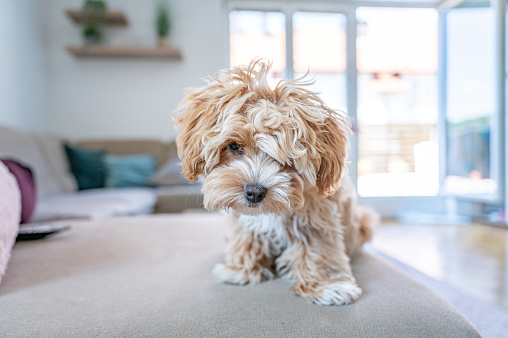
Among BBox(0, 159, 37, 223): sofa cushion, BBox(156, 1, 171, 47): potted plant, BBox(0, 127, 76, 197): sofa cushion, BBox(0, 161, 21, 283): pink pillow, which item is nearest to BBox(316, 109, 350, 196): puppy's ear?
BBox(0, 161, 21, 283): pink pillow

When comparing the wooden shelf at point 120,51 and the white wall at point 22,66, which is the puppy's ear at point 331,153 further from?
the wooden shelf at point 120,51

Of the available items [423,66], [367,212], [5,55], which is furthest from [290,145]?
[423,66]

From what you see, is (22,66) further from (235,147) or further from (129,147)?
(235,147)

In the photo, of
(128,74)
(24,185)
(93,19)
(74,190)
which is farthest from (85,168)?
(24,185)

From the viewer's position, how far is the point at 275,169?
0.90 m

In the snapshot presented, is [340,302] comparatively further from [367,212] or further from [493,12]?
[493,12]

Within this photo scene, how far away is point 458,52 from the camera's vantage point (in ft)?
16.2

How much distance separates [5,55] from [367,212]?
3.90 meters

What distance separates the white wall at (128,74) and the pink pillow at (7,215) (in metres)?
3.55

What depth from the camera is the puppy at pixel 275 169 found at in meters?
0.89

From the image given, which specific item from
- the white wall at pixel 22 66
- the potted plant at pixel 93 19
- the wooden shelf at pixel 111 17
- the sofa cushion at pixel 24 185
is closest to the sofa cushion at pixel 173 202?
the sofa cushion at pixel 24 185

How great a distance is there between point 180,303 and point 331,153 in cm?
53

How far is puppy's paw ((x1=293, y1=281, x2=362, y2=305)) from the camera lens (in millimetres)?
929

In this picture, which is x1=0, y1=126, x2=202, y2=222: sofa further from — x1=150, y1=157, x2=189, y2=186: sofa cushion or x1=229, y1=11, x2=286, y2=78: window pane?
x1=229, y1=11, x2=286, y2=78: window pane
